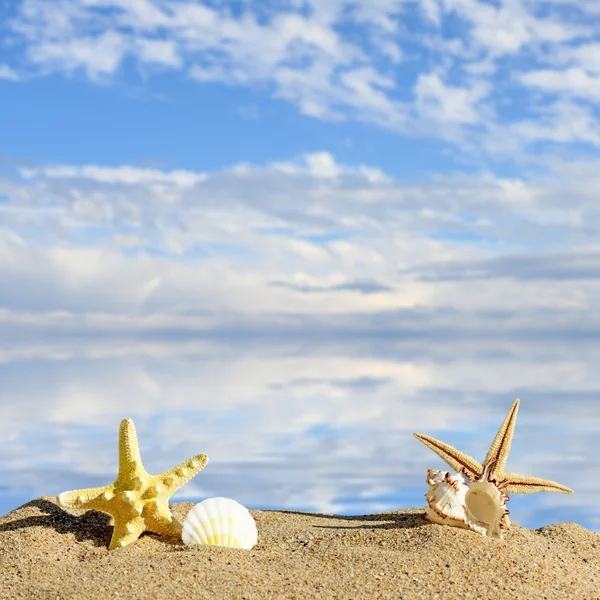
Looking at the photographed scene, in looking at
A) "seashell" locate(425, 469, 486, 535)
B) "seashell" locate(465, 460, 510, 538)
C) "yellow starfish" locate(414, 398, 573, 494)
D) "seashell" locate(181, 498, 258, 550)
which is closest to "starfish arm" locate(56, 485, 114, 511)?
"seashell" locate(181, 498, 258, 550)

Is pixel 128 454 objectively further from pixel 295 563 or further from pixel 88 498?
pixel 295 563

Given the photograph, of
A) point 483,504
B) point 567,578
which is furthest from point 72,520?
point 567,578

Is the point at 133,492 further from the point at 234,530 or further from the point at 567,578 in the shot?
the point at 567,578

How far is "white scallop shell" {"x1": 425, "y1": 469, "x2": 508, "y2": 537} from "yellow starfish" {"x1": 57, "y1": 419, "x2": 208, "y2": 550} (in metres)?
2.19

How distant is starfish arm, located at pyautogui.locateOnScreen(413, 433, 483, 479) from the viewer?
8008mm

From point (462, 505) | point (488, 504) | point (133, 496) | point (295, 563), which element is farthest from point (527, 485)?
point (133, 496)

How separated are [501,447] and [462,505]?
87 cm

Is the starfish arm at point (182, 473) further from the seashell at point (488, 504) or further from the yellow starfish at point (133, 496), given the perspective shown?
the seashell at point (488, 504)

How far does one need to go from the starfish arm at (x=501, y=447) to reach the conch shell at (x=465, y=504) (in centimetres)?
29

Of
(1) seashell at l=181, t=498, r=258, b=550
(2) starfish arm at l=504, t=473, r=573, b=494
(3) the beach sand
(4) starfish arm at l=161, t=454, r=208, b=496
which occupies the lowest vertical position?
(3) the beach sand

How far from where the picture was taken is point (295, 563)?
6773 mm

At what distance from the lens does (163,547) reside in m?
7.39

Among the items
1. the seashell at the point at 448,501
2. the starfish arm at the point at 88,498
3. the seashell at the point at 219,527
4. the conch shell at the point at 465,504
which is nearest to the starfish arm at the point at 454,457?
the conch shell at the point at 465,504

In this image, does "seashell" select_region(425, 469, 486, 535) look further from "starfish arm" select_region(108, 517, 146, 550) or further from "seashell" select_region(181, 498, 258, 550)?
"starfish arm" select_region(108, 517, 146, 550)
